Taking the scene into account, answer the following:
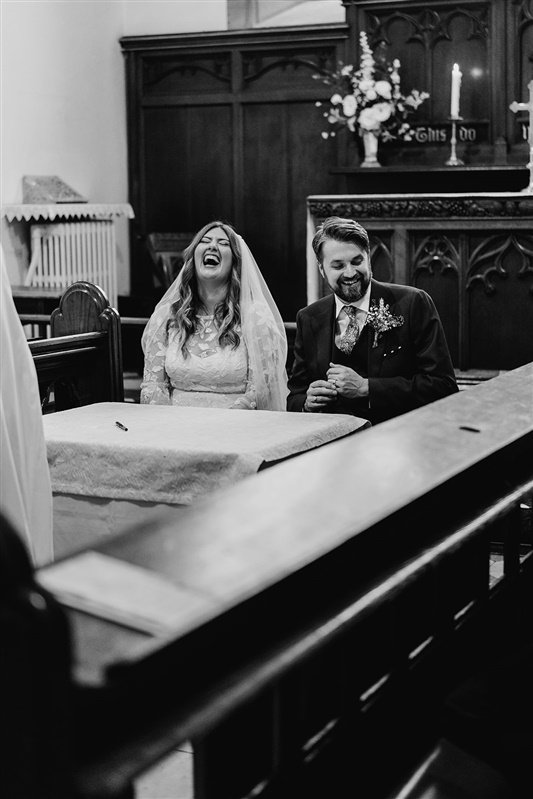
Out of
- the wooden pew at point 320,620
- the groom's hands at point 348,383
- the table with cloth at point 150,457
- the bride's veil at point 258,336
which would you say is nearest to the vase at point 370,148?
the bride's veil at point 258,336

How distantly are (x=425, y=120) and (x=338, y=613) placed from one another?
7837 mm

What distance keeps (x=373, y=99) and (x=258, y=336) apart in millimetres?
4456

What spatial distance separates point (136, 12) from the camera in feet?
33.0

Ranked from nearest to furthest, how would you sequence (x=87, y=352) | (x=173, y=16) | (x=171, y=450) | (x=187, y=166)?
(x=171, y=450)
(x=87, y=352)
(x=173, y=16)
(x=187, y=166)

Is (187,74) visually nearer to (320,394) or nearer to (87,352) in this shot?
(87,352)

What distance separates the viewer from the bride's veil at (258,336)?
467 cm

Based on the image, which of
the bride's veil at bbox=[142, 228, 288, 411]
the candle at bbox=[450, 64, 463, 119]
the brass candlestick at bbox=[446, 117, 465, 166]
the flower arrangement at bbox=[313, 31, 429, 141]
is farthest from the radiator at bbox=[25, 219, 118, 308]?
the bride's veil at bbox=[142, 228, 288, 411]

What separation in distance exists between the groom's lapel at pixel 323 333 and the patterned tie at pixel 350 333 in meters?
0.05

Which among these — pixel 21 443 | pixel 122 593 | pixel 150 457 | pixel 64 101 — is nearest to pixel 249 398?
pixel 150 457

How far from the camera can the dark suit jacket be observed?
4.25m

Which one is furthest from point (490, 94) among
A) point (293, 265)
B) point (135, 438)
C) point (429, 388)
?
point (135, 438)

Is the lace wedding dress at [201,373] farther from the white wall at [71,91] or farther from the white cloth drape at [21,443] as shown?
the white wall at [71,91]

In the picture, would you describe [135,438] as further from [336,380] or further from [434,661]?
[434,661]

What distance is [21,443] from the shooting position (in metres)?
2.98
